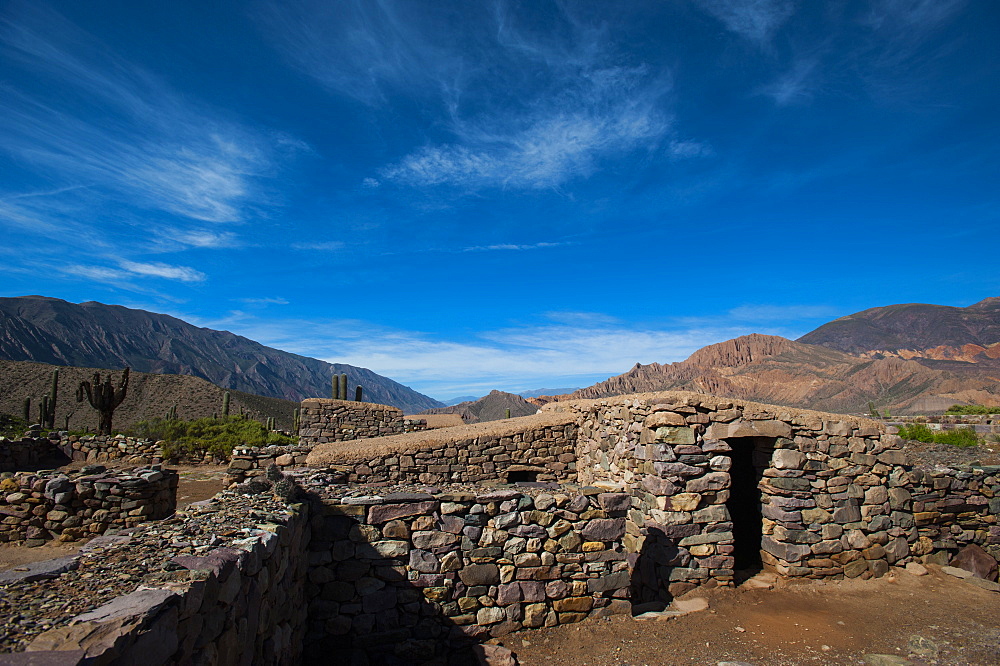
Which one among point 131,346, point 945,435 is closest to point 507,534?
point 945,435

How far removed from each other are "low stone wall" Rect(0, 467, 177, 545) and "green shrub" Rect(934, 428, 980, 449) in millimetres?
24959

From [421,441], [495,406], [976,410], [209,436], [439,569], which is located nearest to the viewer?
[439,569]

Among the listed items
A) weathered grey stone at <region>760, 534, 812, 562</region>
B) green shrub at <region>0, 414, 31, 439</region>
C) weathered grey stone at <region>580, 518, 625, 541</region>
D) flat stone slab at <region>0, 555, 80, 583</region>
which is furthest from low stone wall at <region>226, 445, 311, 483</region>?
green shrub at <region>0, 414, 31, 439</region>

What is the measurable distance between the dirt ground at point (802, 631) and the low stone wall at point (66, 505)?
281 inches

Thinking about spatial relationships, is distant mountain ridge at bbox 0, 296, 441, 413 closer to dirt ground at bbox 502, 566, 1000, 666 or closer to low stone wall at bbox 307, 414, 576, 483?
low stone wall at bbox 307, 414, 576, 483

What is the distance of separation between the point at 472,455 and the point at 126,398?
55.3m

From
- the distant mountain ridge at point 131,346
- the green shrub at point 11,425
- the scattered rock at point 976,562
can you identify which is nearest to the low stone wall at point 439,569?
the scattered rock at point 976,562

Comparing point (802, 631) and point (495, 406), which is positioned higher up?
point (495, 406)

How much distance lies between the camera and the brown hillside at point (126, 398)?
44500mm

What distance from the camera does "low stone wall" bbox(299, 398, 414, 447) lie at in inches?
612

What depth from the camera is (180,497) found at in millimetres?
11539

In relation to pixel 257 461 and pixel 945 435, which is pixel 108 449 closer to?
pixel 257 461

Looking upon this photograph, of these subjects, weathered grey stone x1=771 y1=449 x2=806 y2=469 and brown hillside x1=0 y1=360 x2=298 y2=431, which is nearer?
weathered grey stone x1=771 y1=449 x2=806 y2=469

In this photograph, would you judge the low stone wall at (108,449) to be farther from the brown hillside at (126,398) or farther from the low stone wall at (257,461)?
the brown hillside at (126,398)
